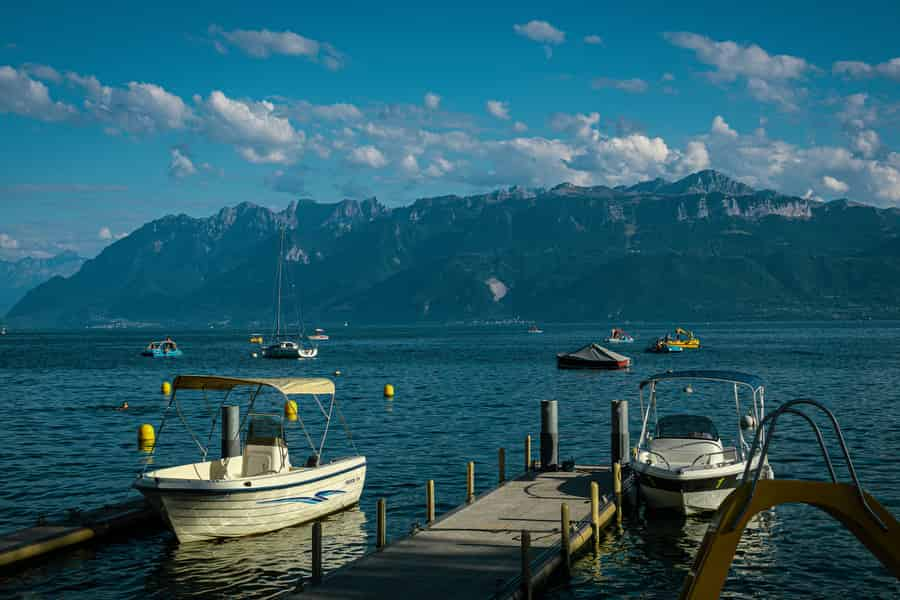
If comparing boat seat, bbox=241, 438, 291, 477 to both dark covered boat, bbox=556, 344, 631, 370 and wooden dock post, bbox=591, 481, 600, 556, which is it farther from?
dark covered boat, bbox=556, 344, 631, 370

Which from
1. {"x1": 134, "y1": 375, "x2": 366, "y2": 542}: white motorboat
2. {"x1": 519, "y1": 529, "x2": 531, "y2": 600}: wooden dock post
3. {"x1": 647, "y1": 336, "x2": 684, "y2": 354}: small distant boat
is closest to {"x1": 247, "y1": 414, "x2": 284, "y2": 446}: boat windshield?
{"x1": 134, "y1": 375, "x2": 366, "y2": 542}: white motorboat

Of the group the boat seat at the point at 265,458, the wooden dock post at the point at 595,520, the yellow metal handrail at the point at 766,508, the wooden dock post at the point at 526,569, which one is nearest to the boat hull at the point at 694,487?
the wooden dock post at the point at 595,520

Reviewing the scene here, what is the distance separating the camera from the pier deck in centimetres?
1744

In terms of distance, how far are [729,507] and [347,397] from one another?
59223 millimetres

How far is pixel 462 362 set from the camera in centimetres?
11950

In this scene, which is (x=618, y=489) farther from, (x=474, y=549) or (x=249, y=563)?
(x=249, y=563)

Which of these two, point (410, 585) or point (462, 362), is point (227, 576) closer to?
point (410, 585)

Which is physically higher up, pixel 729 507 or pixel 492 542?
pixel 729 507

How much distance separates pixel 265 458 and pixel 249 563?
4459 mm

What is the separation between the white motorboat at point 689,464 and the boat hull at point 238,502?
9.75m

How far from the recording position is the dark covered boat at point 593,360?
341 ft

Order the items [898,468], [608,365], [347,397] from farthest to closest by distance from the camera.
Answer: [608,365], [347,397], [898,468]

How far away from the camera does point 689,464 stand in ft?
87.4

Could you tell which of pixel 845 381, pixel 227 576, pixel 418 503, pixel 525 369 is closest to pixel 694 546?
pixel 418 503
